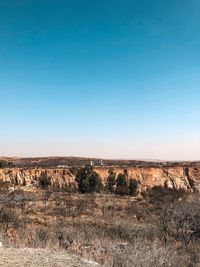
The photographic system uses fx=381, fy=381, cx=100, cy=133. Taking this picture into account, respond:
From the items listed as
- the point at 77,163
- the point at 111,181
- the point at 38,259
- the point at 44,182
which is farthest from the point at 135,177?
the point at 38,259

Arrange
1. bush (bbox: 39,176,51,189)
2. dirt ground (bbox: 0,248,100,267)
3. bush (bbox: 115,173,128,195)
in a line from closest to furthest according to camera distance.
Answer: dirt ground (bbox: 0,248,100,267), bush (bbox: 115,173,128,195), bush (bbox: 39,176,51,189)

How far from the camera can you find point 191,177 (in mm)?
57781

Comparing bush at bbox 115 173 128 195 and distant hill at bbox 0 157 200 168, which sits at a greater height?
distant hill at bbox 0 157 200 168

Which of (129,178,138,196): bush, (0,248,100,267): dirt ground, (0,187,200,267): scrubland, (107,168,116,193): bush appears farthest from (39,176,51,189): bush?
(0,248,100,267): dirt ground

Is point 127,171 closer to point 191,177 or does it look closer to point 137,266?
point 191,177

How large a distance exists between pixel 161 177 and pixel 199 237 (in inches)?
1552

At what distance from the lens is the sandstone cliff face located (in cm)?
5406

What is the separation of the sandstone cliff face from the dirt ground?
43.3m

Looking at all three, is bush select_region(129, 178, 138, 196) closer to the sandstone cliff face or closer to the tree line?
the tree line

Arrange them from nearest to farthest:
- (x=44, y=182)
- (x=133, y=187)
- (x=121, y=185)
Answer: (x=133, y=187) → (x=121, y=185) → (x=44, y=182)

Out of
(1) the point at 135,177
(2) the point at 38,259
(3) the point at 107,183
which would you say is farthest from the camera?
(1) the point at 135,177

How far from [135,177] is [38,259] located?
1850 inches

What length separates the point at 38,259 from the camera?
8.71 metres

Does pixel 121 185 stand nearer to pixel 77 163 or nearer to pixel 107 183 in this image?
pixel 107 183
